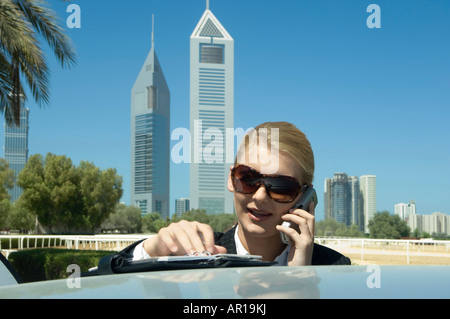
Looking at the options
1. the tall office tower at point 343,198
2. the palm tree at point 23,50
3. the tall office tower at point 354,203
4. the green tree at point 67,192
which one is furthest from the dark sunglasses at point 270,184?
the tall office tower at point 354,203

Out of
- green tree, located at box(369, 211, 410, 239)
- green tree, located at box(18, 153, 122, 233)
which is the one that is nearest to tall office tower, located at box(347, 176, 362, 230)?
green tree, located at box(369, 211, 410, 239)

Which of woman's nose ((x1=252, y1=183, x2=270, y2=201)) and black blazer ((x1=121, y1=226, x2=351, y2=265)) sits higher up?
woman's nose ((x1=252, y1=183, x2=270, y2=201))

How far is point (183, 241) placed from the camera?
1835 mm

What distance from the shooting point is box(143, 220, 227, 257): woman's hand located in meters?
1.82

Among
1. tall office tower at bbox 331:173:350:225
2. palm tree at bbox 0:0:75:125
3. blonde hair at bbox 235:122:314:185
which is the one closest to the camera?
blonde hair at bbox 235:122:314:185

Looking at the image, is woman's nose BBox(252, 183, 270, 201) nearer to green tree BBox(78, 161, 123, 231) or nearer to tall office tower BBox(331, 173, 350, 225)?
green tree BBox(78, 161, 123, 231)

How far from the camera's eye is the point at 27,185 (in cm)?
4809

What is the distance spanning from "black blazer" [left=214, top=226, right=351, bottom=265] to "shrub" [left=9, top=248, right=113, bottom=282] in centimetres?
866

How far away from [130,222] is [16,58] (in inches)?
3553

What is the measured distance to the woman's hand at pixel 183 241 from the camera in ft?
5.97

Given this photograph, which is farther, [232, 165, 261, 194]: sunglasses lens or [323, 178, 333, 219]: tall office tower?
[323, 178, 333, 219]: tall office tower

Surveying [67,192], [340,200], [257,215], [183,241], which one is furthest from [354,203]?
[183,241]

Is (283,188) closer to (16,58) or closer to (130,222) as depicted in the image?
(16,58)

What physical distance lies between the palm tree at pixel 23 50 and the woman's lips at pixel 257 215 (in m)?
8.86
